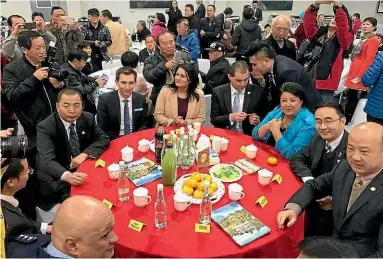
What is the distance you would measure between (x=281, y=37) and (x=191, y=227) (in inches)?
112

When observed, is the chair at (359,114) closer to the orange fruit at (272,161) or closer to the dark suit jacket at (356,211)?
the orange fruit at (272,161)

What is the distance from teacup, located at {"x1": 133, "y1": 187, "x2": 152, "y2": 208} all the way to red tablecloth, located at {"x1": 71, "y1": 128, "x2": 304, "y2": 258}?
0.03m

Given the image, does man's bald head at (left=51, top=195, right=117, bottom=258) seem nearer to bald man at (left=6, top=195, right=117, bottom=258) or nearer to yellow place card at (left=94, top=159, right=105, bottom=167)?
bald man at (left=6, top=195, right=117, bottom=258)

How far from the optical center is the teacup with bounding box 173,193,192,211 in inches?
69.8

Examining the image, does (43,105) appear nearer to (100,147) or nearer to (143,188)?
(100,147)

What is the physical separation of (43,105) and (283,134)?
2.12 meters

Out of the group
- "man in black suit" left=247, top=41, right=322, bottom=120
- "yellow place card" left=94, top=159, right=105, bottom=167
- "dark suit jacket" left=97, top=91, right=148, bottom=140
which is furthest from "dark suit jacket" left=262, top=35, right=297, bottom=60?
"yellow place card" left=94, top=159, right=105, bottom=167

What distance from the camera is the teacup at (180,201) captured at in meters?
1.77

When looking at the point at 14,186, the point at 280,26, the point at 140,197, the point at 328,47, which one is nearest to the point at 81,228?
the point at 140,197

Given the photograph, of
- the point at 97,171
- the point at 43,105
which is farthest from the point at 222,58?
the point at 97,171

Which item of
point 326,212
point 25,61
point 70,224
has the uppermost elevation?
point 25,61

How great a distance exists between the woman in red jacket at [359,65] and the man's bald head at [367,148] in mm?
2698

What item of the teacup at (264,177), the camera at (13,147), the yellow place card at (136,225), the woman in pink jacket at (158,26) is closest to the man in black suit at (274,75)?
the teacup at (264,177)

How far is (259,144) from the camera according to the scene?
2.59 meters
